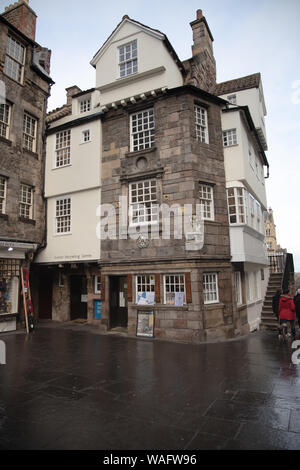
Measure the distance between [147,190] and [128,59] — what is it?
6327 mm

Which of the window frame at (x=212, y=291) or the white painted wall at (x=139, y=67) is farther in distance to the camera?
the white painted wall at (x=139, y=67)

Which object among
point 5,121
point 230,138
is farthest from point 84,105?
point 230,138

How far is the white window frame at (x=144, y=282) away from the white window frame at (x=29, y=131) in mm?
9151

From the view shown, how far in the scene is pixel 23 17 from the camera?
1551 cm

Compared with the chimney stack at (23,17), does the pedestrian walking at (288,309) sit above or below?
below

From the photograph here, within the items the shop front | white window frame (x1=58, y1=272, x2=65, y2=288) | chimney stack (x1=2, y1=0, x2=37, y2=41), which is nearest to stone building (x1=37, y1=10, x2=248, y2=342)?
white window frame (x1=58, y1=272, x2=65, y2=288)

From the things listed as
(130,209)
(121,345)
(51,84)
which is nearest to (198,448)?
(121,345)

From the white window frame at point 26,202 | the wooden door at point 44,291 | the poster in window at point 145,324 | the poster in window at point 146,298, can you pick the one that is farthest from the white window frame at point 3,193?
the poster in window at point 145,324

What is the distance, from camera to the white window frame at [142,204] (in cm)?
1263

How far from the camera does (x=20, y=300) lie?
555 inches

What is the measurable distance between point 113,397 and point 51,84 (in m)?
16.8

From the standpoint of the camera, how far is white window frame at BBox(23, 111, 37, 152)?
49.7ft

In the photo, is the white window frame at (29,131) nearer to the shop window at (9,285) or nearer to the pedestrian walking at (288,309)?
the shop window at (9,285)

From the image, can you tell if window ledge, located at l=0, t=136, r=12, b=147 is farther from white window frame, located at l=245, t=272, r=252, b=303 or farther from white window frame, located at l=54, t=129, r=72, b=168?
white window frame, located at l=245, t=272, r=252, b=303
